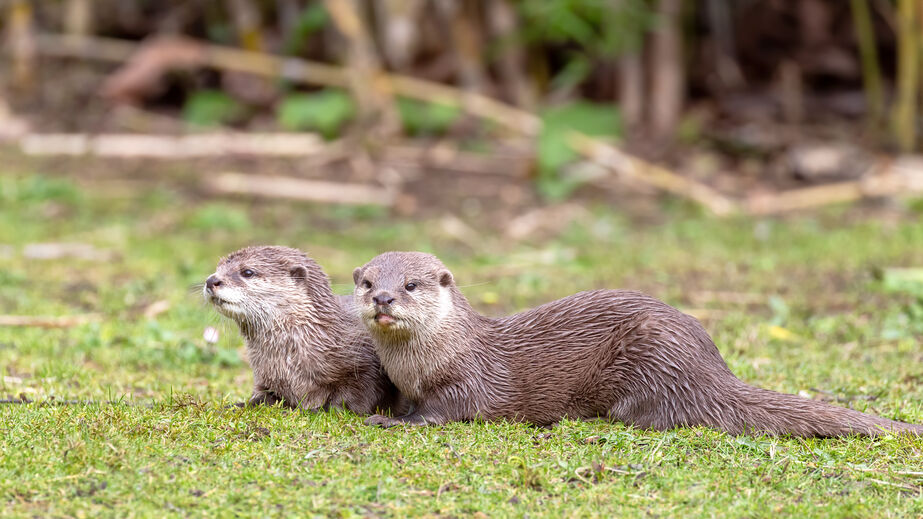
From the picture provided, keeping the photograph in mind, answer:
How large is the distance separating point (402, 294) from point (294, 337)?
20.9 inches

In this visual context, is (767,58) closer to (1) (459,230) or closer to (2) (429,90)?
(2) (429,90)

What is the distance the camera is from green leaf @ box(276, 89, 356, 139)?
1260 centimetres

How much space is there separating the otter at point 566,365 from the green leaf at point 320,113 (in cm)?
818

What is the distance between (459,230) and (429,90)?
3337mm

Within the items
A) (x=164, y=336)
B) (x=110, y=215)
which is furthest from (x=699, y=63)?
(x=164, y=336)

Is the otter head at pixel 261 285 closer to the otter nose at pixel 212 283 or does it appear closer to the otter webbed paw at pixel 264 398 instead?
the otter nose at pixel 212 283

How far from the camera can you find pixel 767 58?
13727 mm

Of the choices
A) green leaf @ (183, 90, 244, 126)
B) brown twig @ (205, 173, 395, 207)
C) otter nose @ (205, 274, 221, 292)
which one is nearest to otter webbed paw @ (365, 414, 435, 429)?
otter nose @ (205, 274, 221, 292)

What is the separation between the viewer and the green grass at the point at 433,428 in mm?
3592

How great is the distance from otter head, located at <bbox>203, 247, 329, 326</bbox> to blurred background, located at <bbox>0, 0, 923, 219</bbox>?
19.3 feet

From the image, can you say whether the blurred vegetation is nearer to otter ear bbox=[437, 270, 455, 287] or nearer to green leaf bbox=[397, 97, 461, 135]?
green leaf bbox=[397, 97, 461, 135]

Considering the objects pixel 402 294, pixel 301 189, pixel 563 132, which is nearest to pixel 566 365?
pixel 402 294

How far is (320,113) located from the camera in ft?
41.5

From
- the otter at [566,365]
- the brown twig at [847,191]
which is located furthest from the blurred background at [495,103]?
the otter at [566,365]
